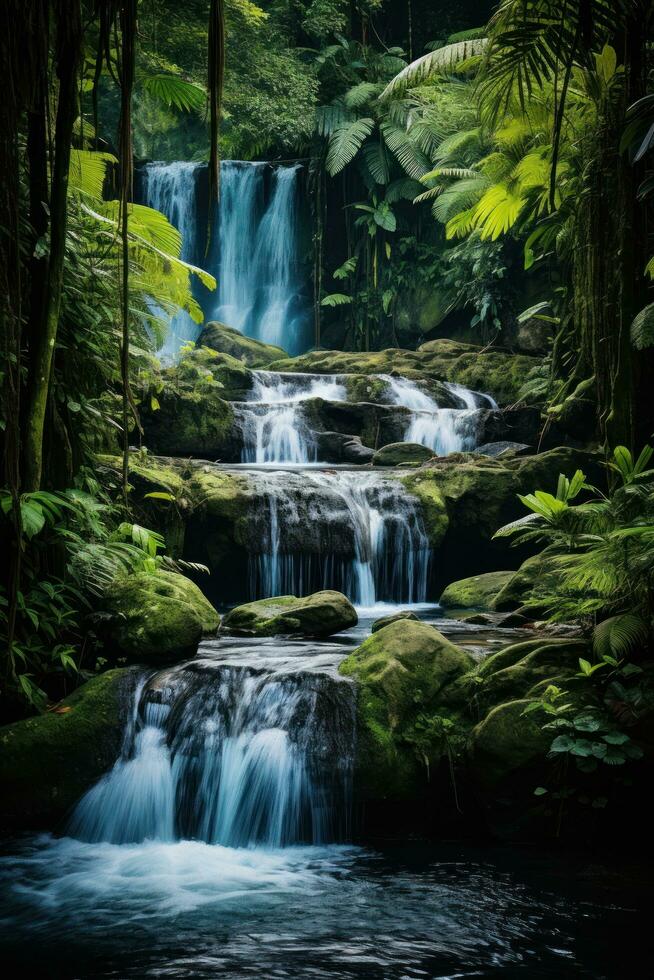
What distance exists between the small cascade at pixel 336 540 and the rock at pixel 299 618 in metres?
2.31

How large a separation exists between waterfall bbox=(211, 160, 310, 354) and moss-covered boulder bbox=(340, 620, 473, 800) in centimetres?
1950

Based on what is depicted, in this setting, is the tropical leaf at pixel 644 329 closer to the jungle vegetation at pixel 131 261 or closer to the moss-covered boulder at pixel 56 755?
the jungle vegetation at pixel 131 261

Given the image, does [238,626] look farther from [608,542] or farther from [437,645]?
[608,542]

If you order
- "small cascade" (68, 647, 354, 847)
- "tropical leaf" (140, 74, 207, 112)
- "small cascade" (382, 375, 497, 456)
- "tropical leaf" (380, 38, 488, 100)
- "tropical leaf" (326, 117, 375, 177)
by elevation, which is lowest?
"small cascade" (68, 647, 354, 847)

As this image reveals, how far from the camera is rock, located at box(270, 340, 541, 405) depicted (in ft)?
57.1

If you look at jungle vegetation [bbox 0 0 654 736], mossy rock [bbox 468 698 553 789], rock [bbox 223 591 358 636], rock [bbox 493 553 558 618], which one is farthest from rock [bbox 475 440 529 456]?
mossy rock [bbox 468 698 553 789]

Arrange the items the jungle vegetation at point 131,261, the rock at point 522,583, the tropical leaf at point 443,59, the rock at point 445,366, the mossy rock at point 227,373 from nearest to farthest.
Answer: the jungle vegetation at point 131,261, the rock at point 522,583, the tropical leaf at point 443,59, the mossy rock at point 227,373, the rock at point 445,366

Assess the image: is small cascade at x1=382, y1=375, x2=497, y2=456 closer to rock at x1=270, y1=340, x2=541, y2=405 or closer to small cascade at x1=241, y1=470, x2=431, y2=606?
rock at x1=270, y1=340, x2=541, y2=405

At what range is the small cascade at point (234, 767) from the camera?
17.1ft

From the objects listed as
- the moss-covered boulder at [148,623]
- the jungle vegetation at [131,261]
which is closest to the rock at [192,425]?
the jungle vegetation at [131,261]

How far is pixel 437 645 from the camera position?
19.3 feet

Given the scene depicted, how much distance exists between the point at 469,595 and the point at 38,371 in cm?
642

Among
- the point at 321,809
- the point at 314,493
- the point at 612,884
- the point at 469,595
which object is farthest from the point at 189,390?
the point at 612,884

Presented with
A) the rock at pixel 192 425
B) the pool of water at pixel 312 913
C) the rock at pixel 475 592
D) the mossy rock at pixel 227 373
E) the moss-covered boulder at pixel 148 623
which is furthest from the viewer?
the mossy rock at pixel 227 373
